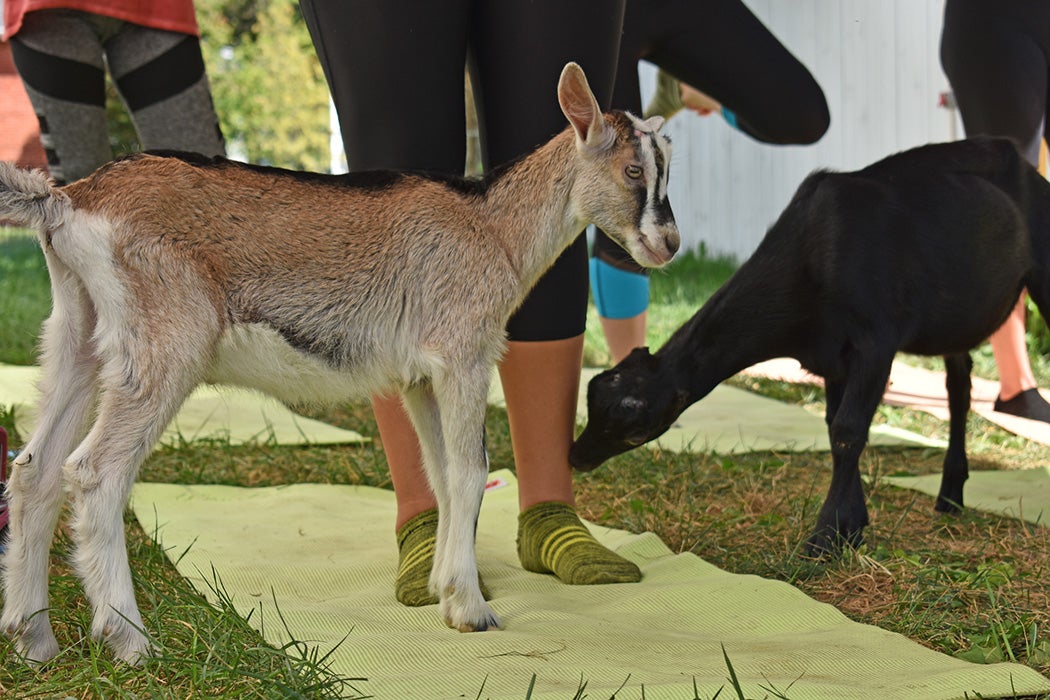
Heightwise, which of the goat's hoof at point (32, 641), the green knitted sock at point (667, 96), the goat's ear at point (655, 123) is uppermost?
the green knitted sock at point (667, 96)

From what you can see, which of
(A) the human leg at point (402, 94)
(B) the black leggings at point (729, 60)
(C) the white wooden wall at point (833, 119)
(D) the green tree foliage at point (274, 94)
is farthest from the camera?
(D) the green tree foliage at point (274, 94)

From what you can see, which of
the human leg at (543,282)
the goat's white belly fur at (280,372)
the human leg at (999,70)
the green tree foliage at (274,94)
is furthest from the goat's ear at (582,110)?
the green tree foliage at (274,94)

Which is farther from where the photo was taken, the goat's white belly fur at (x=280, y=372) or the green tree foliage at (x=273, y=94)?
the green tree foliage at (x=273, y=94)

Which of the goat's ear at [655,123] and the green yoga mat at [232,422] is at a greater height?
the goat's ear at [655,123]

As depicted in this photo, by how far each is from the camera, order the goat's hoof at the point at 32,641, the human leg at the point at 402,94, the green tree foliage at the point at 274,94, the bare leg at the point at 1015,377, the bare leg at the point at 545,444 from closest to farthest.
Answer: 1. the goat's hoof at the point at 32,641
2. the human leg at the point at 402,94
3. the bare leg at the point at 545,444
4. the bare leg at the point at 1015,377
5. the green tree foliage at the point at 274,94

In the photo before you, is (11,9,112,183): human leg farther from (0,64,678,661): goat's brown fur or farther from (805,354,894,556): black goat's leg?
(805,354,894,556): black goat's leg

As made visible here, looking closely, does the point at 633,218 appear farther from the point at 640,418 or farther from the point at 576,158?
the point at 640,418

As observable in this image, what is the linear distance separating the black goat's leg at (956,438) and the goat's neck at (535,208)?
5.28 ft

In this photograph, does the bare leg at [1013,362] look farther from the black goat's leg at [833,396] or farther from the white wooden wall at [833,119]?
the white wooden wall at [833,119]

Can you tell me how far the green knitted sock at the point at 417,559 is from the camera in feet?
9.23

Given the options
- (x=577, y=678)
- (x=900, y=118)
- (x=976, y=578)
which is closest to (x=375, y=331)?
(x=577, y=678)

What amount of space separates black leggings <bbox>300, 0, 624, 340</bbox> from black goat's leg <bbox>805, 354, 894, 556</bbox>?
81 centimetres

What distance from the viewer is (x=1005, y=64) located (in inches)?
187

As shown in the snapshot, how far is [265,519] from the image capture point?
3672 millimetres
